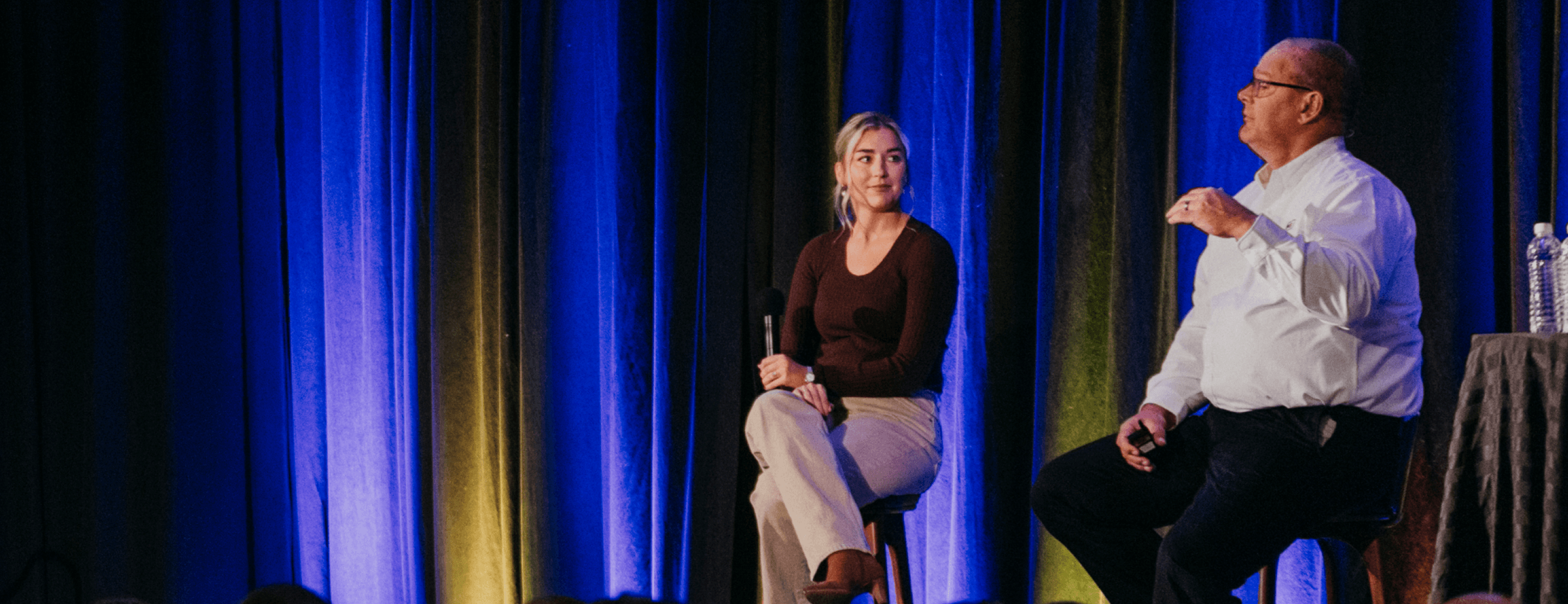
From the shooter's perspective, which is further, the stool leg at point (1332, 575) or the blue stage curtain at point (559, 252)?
the blue stage curtain at point (559, 252)

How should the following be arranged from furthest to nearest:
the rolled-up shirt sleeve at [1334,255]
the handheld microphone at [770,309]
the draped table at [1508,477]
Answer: the handheld microphone at [770,309] < the draped table at [1508,477] < the rolled-up shirt sleeve at [1334,255]

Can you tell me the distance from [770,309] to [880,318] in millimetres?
217

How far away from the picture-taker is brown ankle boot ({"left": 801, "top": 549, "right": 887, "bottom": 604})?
1606mm

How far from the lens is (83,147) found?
279 centimetres

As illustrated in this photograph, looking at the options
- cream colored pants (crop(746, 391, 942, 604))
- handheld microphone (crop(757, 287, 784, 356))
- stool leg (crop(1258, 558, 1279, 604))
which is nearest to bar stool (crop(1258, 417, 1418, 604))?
stool leg (crop(1258, 558, 1279, 604))

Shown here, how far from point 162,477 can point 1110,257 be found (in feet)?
8.51

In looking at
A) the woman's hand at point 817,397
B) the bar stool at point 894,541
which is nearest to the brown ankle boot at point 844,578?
the bar stool at point 894,541

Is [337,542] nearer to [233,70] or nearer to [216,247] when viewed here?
[216,247]

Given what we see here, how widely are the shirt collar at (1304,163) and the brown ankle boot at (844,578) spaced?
936 mm

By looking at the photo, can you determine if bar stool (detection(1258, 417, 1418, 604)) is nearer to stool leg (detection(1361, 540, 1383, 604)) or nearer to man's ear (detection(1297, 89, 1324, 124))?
stool leg (detection(1361, 540, 1383, 604))

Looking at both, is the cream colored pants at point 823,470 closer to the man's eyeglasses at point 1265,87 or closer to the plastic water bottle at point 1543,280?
the man's eyeglasses at point 1265,87

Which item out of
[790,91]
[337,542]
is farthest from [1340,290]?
[337,542]

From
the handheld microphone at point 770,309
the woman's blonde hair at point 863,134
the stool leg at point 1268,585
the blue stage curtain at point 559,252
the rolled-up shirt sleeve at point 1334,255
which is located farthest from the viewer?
the blue stage curtain at point 559,252

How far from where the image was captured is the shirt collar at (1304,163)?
5.39ft
